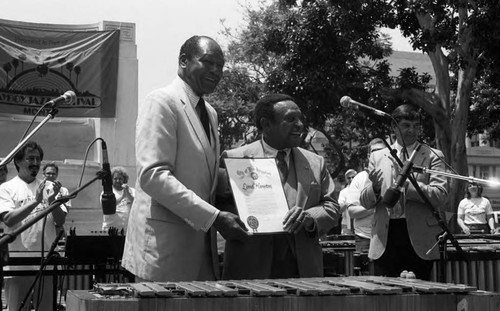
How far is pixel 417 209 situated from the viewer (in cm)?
711

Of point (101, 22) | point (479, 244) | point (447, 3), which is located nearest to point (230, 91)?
point (101, 22)

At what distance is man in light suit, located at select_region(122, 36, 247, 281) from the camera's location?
502 cm

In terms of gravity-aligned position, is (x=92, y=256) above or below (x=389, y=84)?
below

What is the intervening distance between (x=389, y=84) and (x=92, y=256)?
1493 cm

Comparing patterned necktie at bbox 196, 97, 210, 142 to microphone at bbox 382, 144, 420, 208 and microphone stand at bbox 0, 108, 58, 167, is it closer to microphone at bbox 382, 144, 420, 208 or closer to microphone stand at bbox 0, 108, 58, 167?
microphone stand at bbox 0, 108, 58, 167

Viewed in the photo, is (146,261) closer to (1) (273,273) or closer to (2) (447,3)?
(1) (273,273)

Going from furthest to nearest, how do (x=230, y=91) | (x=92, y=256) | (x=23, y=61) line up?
1. (x=230, y=91)
2. (x=23, y=61)
3. (x=92, y=256)

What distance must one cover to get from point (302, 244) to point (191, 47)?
148 cm

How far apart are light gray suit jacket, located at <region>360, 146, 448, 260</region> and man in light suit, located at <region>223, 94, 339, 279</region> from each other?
142cm

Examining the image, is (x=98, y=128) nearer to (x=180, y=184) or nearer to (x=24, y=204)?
(x=24, y=204)

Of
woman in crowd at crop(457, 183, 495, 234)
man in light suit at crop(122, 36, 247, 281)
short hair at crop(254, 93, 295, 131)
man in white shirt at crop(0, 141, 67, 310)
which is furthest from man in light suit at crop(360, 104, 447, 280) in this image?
woman in crowd at crop(457, 183, 495, 234)

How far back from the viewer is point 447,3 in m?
18.7

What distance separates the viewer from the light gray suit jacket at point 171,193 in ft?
16.5

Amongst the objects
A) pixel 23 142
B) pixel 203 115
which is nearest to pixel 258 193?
pixel 203 115
